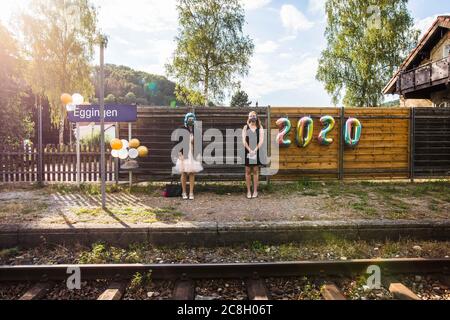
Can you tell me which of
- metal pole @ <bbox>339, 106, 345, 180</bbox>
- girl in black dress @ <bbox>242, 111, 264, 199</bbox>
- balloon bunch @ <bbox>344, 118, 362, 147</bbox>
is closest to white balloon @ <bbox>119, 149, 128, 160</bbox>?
girl in black dress @ <bbox>242, 111, 264, 199</bbox>

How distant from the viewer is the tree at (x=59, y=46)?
2830cm

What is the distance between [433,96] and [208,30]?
754 inches

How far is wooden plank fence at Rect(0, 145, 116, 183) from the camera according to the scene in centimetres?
1054

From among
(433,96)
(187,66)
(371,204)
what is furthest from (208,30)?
(371,204)

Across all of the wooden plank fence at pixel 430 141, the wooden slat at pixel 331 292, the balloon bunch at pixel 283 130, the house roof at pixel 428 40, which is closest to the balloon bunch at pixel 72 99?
the balloon bunch at pixel 283 130

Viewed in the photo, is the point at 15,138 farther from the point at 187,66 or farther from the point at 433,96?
the point at 433,96

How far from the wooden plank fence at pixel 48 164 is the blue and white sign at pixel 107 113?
6.83 feet

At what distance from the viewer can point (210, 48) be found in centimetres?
3023

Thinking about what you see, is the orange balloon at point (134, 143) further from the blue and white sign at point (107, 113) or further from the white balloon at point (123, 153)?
the blue and white sign at point (107, 113)

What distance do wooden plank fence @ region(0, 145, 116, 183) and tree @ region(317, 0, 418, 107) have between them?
25954mm

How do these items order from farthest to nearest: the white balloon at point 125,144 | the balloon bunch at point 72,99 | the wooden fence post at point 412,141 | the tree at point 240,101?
the tree at point 240,101, the wooden fence post at point 412,141, the balloon bunch at point 72,99, the white balloon at point 125,144

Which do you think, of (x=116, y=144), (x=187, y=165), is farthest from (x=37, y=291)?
(x=116, y=144)

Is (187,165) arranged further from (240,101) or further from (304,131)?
(240,101)

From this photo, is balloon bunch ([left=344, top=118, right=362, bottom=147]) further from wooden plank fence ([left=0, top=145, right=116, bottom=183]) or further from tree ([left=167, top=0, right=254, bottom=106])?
tree ([left=167, top=0, right=254, bottom=106])
